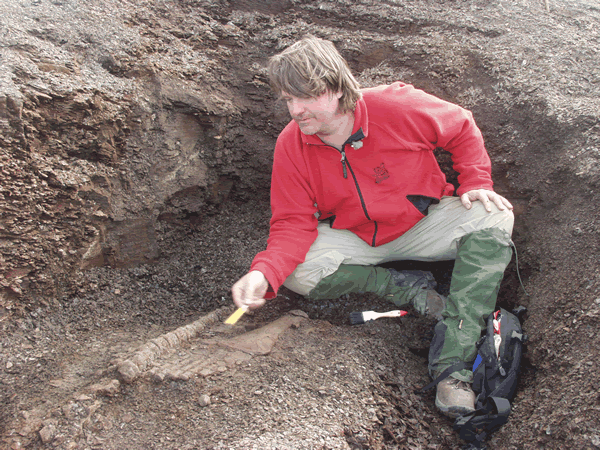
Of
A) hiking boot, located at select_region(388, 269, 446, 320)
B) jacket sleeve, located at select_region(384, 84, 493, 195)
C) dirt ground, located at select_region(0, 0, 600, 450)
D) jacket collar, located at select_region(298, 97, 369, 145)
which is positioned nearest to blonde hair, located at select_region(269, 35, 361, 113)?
jacket collar, located at select_region(298, 97, 369, 145)

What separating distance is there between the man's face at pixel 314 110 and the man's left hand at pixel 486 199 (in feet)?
2.78

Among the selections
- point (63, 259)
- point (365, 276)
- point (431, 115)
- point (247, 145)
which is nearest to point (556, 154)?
point (431, 115)

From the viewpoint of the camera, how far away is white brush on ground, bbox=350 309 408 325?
7.66 ft

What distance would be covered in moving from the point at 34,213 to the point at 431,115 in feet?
6.94

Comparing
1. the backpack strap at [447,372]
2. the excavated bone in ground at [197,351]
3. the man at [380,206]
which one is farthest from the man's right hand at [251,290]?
the backpack strap at [447,372]

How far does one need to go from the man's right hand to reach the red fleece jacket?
95 millimetres

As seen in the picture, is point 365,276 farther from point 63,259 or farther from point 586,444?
point 63,259

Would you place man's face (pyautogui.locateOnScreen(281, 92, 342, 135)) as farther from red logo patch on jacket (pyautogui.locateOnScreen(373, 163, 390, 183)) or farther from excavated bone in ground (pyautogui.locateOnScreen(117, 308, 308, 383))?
excavated bone in ground (pyautogui.locateOnScreen(117, 308, 308, 383))

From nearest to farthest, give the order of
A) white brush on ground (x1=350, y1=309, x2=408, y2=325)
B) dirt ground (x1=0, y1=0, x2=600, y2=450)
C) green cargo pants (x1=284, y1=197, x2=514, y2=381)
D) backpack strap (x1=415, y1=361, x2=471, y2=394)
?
dirt ground (x1=0, y1=0, x2=600, y2=450) → backpack strap (x1=415, y1=361, x2=471, y2=394) → green cargo pants (x1=284, y1=197, x2=514, y2=381) → white brush on ground (x1=350, y1=309, x2=408, y2=325)

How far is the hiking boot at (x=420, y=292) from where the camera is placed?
7.83 ft

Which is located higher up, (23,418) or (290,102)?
(290,102)

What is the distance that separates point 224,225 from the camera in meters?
3.04

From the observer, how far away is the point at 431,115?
2.16 meters

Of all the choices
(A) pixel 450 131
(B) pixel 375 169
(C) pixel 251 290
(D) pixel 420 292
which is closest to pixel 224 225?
(C) pixel 251 290
